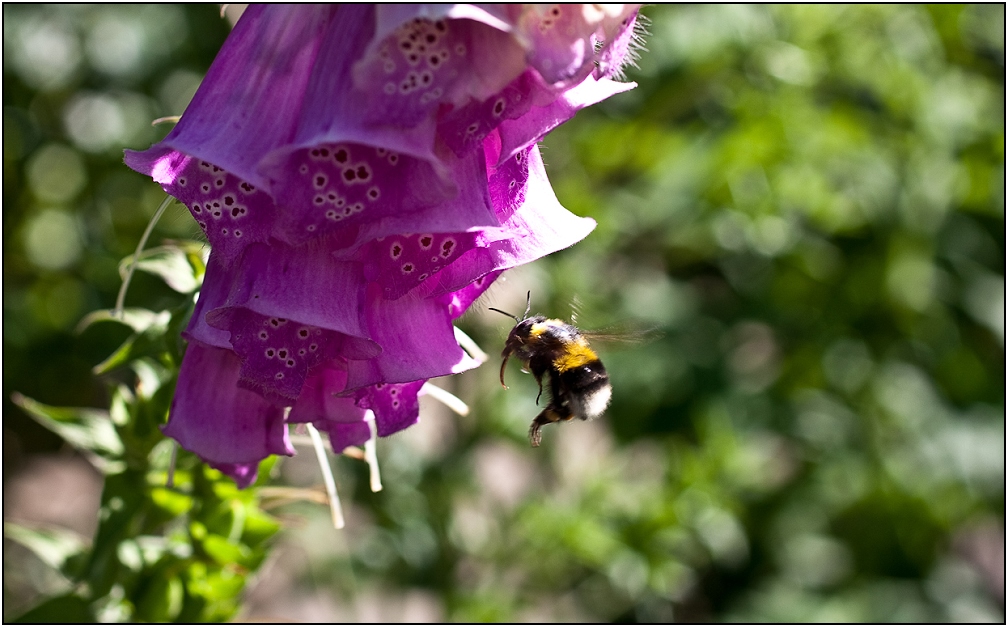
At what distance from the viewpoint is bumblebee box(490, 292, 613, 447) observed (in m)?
1.57

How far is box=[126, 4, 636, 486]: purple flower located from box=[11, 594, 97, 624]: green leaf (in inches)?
15.7

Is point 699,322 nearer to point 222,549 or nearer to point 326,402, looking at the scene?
point 222,549

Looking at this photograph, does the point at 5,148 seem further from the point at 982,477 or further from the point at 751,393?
the point at 982,477

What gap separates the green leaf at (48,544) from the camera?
127cm

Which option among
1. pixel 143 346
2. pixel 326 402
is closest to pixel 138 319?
pixel 143 346

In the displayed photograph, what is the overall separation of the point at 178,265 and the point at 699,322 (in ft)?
6.68

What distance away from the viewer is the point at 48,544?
130 centimetres

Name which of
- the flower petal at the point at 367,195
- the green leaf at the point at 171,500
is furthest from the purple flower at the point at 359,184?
the green leaf at the point at 171,500

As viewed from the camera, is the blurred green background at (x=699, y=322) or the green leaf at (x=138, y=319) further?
the blurred green background at (x=699, y=322)

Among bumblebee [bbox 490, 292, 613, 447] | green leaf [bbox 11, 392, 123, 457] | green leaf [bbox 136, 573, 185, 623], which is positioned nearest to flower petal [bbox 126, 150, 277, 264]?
green leaf [bbox 11, 392, 123, 457]

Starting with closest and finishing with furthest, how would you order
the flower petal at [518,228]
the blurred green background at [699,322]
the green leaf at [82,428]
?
the flower petal at [518,228] → the green leaf at [82,428] → the blurred green background at [699,322]

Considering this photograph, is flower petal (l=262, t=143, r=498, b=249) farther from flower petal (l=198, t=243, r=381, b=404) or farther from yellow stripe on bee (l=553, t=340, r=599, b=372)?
yellow stripe on bee (l=553, t=340, r=599, b=372)

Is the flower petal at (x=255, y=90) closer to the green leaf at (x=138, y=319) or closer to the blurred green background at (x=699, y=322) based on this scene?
the green leaf at (x=138, y=319)

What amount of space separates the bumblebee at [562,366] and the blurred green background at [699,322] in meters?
0.62
